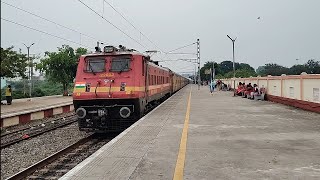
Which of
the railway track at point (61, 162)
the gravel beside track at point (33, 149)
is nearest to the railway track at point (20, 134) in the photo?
the gravel beside track at point (33, 149)

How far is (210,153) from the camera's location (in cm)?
696

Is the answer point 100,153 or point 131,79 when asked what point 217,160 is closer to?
point 100,153

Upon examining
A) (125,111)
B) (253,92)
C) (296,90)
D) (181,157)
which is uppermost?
(296,90)

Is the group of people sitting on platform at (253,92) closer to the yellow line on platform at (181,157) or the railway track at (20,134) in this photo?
the railway track at (20,134)

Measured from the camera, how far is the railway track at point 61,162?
7.89 m

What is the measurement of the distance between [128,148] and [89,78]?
5.80m

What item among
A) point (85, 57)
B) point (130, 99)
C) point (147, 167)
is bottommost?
point (147, 167)

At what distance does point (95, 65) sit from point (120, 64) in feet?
3.04

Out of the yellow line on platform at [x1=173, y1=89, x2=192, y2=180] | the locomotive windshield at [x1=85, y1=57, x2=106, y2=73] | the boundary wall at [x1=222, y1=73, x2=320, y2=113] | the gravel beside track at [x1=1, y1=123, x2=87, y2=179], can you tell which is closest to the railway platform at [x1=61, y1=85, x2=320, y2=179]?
the yellow line on platform at [x1=173, y1=89, x2=192, y2=180]

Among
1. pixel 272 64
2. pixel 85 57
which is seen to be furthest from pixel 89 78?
pixel 272 64

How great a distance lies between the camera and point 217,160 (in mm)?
6375

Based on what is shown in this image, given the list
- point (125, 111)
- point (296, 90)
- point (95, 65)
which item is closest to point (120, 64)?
point (95, 65)

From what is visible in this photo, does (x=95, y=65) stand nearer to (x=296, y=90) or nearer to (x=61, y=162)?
(x=61, y=162)

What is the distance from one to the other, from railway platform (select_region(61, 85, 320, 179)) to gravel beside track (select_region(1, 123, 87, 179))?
2.56 metres
